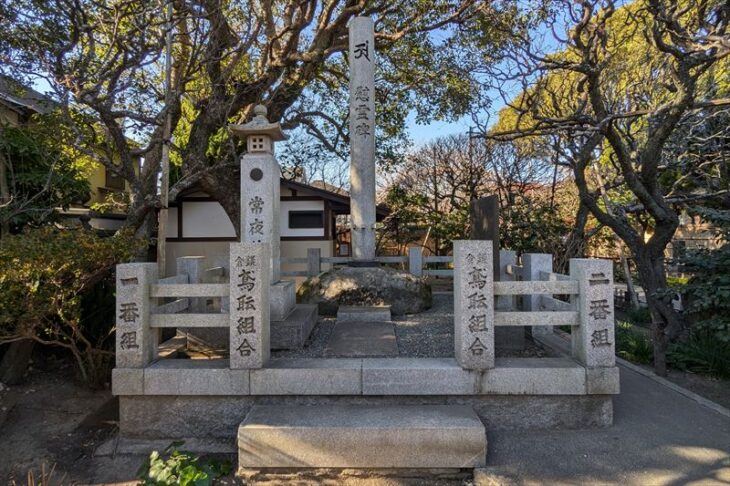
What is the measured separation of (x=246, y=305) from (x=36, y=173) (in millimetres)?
5904

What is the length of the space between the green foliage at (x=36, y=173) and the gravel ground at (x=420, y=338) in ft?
16.0

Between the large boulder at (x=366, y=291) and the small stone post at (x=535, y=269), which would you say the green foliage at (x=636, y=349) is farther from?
the large boulder at (x=366, y=291)

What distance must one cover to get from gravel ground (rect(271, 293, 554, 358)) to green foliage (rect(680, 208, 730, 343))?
1906mm

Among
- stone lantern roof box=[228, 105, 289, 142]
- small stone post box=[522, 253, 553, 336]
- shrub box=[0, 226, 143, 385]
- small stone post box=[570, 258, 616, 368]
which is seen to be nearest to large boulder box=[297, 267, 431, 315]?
small stone post box=[522, 253, 553, 336]

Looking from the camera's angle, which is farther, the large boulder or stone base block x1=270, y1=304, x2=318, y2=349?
the large boulder

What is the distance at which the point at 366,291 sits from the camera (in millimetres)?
6809

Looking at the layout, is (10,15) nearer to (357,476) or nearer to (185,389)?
(185,389)

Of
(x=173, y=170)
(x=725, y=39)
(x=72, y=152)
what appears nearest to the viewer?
(x=725, y=39)

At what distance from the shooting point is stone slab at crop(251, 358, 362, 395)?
375cm

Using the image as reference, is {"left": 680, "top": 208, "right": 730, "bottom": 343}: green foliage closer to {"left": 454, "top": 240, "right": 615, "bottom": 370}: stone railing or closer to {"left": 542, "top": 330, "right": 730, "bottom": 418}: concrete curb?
{"left": 542, "top": 330, "right": 730, "bottom": 418}: concrete curb

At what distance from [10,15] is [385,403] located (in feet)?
27.7

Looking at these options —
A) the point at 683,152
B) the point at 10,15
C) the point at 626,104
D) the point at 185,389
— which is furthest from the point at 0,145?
the point at 683,152

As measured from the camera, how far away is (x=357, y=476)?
3289 mm

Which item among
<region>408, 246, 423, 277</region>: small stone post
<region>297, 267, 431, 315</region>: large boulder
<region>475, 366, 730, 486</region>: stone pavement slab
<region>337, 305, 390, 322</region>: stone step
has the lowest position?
<region>475, 366, 730, 486</region>: stone pavement slab
